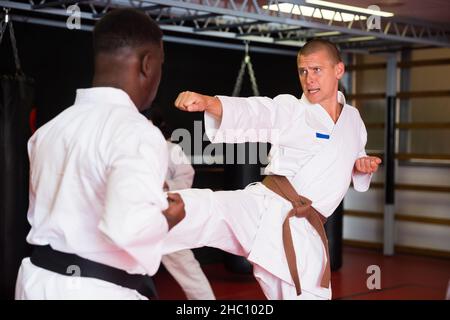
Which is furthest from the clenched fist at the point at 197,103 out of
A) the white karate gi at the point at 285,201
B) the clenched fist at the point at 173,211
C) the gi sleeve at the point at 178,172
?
the gi sleeve at the point at 178,172

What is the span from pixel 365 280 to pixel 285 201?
11.4ft

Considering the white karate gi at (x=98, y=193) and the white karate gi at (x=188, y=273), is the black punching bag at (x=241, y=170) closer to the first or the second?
the white karate gi at (x=188, y=273)

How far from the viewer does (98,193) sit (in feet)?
5.13

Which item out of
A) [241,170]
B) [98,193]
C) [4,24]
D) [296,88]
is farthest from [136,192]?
[296,88]

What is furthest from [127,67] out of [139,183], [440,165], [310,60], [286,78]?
[440,165]

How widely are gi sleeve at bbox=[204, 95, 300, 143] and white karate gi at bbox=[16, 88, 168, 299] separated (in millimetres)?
715

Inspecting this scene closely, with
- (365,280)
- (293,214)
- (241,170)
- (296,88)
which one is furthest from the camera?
(296,88)

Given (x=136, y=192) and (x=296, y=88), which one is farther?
(x=296, y=88)

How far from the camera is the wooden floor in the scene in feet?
17.1

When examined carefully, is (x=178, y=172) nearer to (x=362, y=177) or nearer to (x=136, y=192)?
(x=362, y=177)

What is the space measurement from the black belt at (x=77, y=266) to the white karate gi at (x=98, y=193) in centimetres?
1

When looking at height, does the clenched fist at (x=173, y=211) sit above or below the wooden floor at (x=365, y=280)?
above

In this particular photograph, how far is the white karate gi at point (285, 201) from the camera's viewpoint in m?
2.44
